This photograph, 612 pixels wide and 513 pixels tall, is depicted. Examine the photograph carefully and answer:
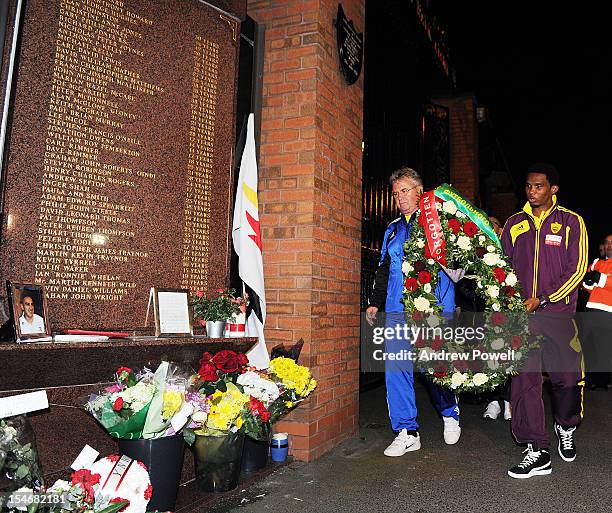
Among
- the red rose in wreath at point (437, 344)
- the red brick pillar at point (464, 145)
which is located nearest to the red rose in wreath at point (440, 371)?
the red rose in wreath at point (437, 344)

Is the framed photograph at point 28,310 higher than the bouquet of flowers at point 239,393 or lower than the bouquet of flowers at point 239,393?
Result: higher

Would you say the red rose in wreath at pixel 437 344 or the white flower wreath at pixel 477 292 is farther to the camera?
the red rose in wreath at pixel 437 344

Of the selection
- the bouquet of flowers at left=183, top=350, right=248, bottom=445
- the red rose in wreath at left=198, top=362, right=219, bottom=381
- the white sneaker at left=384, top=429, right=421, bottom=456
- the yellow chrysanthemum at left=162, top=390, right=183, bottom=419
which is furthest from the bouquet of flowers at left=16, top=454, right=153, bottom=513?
the white sneaker at left=384, top=429, right=421, bottom=456

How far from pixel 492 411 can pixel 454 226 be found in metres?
2.45

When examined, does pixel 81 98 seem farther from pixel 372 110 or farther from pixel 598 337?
Result: pixel 598 337

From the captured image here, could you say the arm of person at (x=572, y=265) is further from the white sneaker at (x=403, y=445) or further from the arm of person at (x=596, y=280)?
the arm of person at (x=596, y=280)

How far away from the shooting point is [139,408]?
2.64 metres

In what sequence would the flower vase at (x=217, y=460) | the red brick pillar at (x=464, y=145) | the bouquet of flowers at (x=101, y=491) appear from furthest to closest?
1. the red brick pillar at (x=464, y=145)
2. the flower vase at (x=217, y=460)
3. the bouquet of flowers at (x=101, y=491)

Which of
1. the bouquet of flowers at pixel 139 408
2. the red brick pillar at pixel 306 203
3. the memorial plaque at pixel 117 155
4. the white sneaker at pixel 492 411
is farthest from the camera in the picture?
the white sneaker at pixel 492 411

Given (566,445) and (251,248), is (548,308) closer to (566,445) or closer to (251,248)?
(566,445)

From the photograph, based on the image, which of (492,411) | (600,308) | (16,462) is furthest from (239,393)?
(600,308)

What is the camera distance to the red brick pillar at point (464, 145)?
10.9m

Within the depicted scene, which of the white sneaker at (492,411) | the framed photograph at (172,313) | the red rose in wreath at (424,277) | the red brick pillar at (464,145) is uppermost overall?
the red brick pillar at (464,145)

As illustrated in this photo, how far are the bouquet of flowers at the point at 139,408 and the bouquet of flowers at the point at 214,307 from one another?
0.76m
